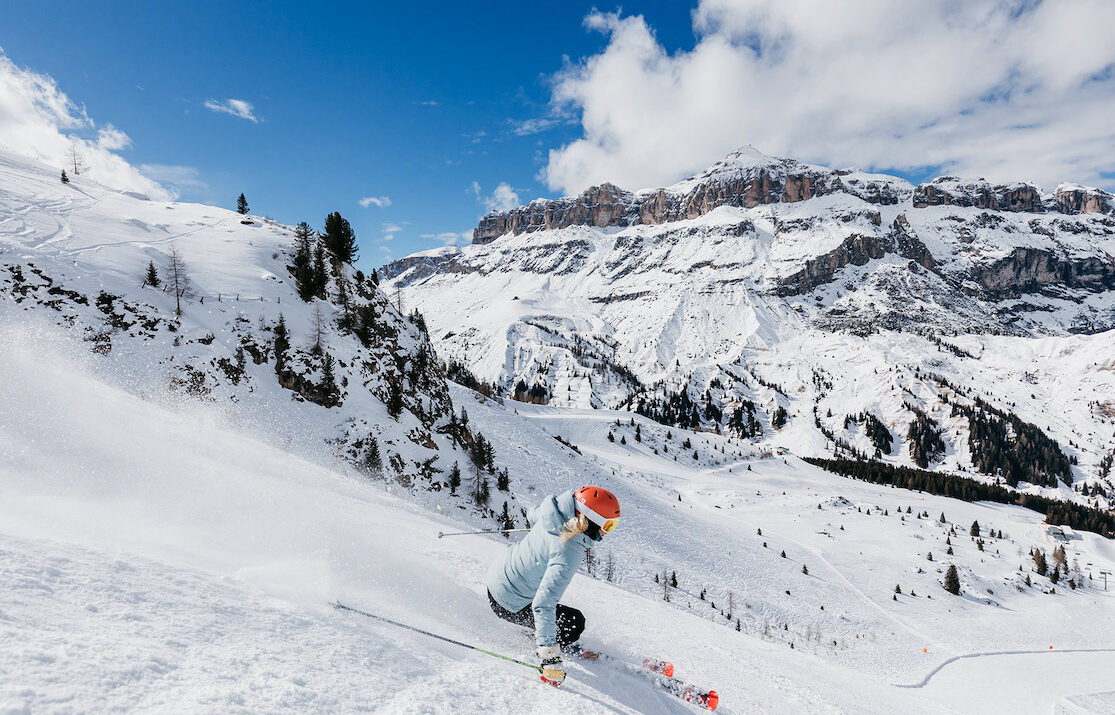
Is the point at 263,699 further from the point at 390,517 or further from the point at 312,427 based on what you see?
the point at 312,427

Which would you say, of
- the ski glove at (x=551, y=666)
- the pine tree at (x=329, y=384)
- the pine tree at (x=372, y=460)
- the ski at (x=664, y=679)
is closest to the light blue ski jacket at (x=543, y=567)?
the ski glove at (x=551, y=666)

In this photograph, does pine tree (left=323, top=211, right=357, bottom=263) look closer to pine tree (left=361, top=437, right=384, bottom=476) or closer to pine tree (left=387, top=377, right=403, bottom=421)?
pine tree (left=387, top=377, right=403, bottom=421)

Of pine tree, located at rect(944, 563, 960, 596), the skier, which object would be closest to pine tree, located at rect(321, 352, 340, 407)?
the skier

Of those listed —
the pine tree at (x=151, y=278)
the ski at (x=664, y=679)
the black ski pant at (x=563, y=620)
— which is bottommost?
the ski at (x=664, y=679)

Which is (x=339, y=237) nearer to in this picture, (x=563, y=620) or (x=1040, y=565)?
(x=563, y=620)

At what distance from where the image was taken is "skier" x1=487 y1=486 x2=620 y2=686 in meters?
5.30

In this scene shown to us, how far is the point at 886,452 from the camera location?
175 m

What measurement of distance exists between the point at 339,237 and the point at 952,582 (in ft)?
223

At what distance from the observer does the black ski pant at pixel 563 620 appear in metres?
5.94

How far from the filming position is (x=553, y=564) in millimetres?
5516

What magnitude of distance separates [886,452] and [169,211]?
686 feet

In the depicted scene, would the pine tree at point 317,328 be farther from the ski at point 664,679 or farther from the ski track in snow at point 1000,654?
the ski track in snow at point 1000,654

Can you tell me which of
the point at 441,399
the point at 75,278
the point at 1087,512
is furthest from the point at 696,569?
the point at 1087,512

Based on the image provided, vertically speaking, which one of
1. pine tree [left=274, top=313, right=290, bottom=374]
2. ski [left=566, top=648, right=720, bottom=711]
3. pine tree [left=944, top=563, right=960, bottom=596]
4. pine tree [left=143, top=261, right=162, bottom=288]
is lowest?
pine tree [left=944, top=563, right=960, bottom=596]
